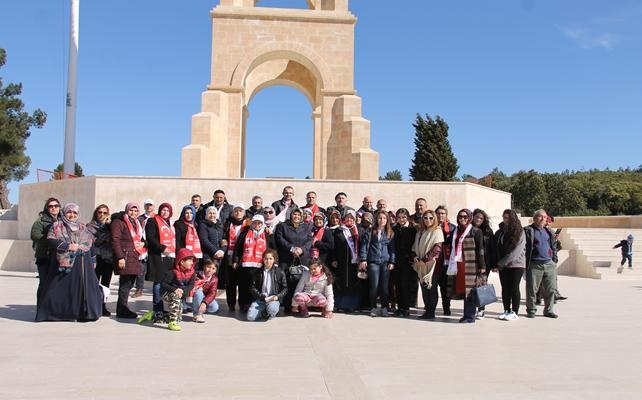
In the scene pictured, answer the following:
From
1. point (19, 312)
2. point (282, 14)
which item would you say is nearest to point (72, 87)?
point (282, 14)

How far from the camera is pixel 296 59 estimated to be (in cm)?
1702

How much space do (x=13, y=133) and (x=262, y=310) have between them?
88.9 feet

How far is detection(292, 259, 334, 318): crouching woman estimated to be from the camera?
7.24m

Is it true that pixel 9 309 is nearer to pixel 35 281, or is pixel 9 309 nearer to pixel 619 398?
pixel 35 281

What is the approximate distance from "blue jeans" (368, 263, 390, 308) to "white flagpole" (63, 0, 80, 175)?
14.0 metres

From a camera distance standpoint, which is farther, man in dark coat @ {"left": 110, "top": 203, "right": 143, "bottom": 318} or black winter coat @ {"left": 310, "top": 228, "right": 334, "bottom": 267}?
black winter coat @ {"left": 310, "top": 228, "right": 334, "bottom": 267}

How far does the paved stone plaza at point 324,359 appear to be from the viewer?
3.96 meters

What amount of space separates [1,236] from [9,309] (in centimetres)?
957

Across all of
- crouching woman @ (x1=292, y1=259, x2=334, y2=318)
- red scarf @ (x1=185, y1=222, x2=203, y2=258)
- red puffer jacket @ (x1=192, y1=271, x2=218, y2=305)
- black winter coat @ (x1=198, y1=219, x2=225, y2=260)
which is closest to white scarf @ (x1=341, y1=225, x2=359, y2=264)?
crouching woman @ (x1=292, y1=259, x2=334, y2=318)

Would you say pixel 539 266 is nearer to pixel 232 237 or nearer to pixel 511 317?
pixel 511 317

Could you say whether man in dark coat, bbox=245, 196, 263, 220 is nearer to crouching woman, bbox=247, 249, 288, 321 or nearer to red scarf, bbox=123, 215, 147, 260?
crouching woman, bbox=247, 249, 288, 321

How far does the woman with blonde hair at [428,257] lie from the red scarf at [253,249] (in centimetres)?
216

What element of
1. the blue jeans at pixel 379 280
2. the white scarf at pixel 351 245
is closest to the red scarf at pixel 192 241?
the white scarf at pixel 351 245

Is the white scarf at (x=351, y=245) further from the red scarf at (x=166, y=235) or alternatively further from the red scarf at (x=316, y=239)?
the red scarf at (x=166, y=235)
